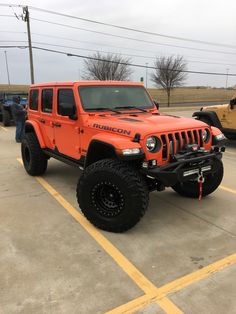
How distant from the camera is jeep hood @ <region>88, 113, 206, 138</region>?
3869 millimetres

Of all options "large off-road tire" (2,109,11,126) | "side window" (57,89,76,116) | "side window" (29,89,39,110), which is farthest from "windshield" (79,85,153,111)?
"large off-road tire" (2,109,11,126)

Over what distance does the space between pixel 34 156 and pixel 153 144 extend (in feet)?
10.2

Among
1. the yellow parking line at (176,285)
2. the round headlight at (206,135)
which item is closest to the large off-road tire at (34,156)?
the round headlight at (206,135)

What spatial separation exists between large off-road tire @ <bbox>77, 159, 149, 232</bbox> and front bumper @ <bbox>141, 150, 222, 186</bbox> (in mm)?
222

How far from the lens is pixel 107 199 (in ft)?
13.3

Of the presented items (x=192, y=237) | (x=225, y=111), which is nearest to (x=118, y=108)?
(x=192, y=237)

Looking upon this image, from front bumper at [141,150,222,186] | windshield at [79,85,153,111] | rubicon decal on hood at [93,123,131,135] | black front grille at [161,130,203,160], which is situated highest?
windshield at [79,85,153,111]

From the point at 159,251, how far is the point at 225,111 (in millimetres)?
7174

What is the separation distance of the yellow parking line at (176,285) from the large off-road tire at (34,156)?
158 inches

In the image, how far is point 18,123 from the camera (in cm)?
1066

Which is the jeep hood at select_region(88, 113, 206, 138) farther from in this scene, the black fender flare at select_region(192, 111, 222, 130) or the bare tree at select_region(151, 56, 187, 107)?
the bare tree at select_region(151, 56, 187, 107)

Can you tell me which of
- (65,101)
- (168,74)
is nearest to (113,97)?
(65,101)

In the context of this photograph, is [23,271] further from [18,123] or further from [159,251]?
[18,123]

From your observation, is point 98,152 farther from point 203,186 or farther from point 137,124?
point 203,186
